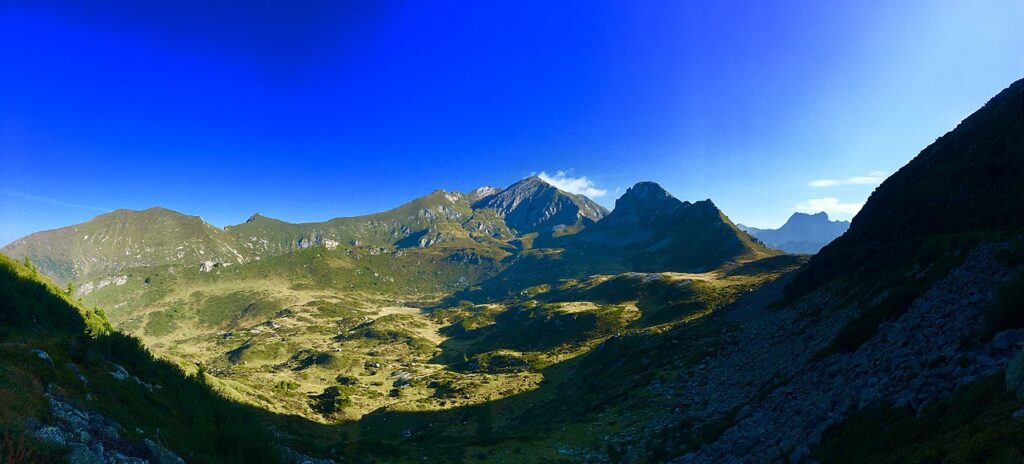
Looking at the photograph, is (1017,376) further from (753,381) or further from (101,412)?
(101,412)

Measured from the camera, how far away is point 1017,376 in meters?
12.3

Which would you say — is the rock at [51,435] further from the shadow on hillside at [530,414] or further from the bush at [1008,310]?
the shadow on hillside at [530,414]

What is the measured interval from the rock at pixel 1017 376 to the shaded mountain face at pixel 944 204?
2892 centimetres

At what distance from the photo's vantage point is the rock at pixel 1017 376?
475 inches

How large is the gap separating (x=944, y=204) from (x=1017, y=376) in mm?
57756

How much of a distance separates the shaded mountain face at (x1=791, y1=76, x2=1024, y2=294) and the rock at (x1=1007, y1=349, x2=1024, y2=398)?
28.9 meters

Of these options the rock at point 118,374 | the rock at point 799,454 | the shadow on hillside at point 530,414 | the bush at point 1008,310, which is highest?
the bush at point 1008,310

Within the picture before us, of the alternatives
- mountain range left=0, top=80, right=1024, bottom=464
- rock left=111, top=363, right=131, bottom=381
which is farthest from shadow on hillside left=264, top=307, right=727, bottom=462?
rock left=111, top=363, right=131, bottom=381

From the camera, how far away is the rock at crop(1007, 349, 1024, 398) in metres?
12.1

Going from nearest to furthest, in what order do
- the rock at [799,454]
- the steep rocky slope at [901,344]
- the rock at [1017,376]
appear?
the rock at [1017,376] → the steep rocky slope at [901,344] → the rock at [799,454]

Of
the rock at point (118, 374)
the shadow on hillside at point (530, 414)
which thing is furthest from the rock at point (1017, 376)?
the rock at point (118, 374)

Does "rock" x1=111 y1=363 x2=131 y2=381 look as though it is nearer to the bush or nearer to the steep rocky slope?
the steep rocky slope

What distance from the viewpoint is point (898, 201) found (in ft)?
215

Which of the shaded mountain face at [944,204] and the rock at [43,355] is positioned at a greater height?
the shaded mountain face at [944,204]
